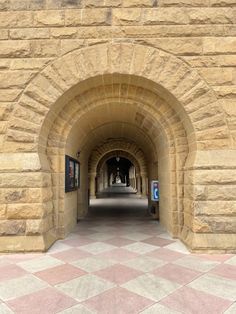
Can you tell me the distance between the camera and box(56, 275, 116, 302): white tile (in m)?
2.84

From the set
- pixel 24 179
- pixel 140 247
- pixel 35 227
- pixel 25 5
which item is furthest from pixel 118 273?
pixel 25 5

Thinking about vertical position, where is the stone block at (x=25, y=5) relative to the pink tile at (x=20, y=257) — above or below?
above

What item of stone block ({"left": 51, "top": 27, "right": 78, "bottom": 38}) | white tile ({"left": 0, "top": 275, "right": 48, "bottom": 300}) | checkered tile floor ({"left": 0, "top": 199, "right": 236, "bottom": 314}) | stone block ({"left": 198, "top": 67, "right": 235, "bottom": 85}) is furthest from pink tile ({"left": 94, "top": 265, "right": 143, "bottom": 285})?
stone block ({"left": 51, "top": 27, "right": 78, "bottom": 38})

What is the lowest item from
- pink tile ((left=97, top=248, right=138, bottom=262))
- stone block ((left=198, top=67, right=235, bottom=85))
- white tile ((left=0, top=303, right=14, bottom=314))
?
pink tile ((left=97, top=248, right=138, bottom=262))

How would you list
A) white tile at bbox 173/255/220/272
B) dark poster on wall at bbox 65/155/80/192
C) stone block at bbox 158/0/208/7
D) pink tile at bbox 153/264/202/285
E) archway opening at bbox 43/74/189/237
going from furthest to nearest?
dark poster on wall at bbox 65/155/80/192, archway opening at bbox 43/74/189/237, stone block at bbox 158/0/208/7, white tile at bbox 173/255/220/272, pink tile at bbox 153/264/202/285

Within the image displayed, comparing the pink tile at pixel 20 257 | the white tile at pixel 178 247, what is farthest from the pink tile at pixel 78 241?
the white tile at pixel 178 247

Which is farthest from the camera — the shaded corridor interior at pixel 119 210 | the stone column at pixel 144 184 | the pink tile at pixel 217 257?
the stone column at pixel 144 184

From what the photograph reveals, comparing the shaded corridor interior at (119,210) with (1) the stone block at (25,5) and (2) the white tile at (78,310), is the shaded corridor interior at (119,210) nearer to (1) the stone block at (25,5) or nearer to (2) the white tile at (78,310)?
(2) the white tile at (78,310)

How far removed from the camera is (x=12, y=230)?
448cm

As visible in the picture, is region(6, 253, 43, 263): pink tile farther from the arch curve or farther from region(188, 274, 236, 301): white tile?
region(188, 274, 236, 301): white tile

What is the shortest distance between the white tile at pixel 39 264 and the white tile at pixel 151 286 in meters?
1.35

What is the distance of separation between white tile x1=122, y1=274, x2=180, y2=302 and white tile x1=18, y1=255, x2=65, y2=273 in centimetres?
135

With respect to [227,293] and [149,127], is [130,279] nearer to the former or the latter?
[227,293]

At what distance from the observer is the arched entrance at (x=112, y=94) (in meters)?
4.54
